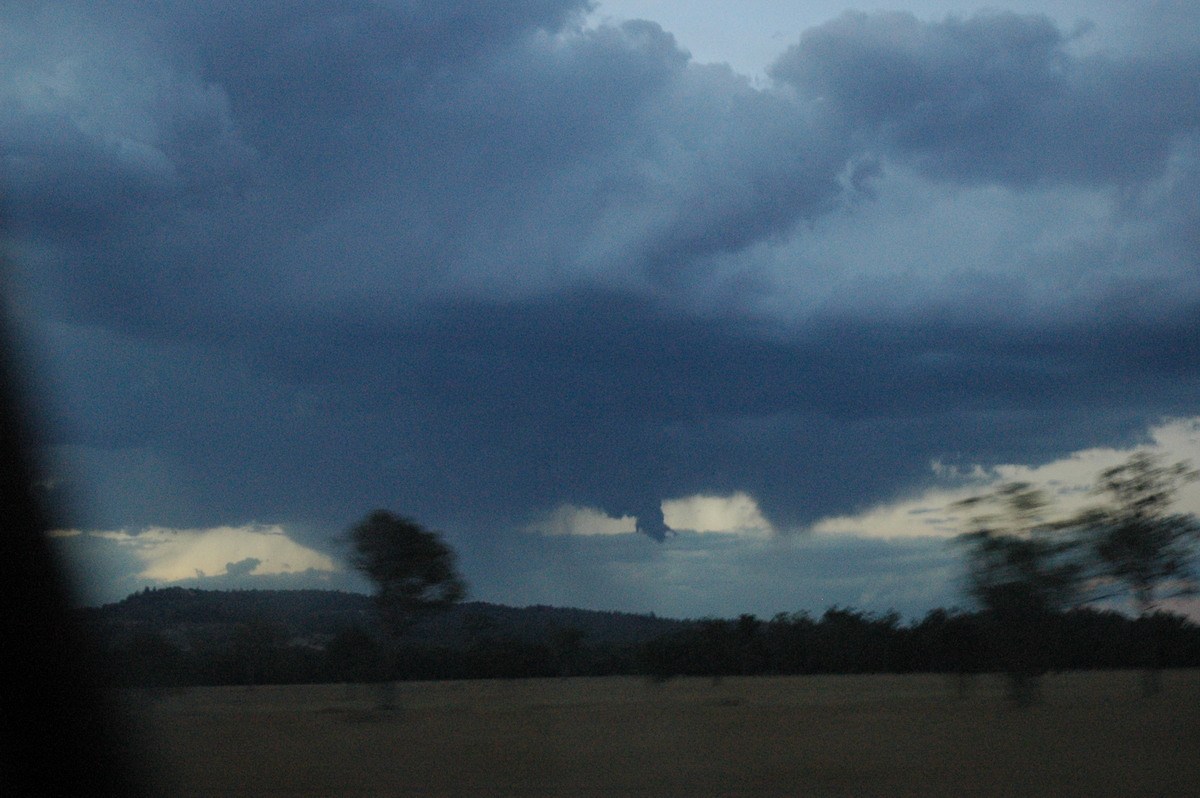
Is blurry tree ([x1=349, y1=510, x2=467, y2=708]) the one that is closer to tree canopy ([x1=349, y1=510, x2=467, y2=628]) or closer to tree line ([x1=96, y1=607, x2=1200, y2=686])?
tree canopy ([x1=349, y1=510, x2=467, y2=628])

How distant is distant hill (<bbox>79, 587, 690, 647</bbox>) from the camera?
3531 cm

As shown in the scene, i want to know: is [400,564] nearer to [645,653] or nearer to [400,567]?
[400,567]

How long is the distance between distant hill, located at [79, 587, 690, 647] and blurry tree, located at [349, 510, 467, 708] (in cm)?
50

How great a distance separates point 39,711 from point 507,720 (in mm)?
11928

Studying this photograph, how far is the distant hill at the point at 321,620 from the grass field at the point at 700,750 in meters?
5.23

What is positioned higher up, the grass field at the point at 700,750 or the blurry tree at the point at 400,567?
the blurry tree at the point at 400,567

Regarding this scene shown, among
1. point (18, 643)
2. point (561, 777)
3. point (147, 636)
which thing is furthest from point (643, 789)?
point (147, 636)

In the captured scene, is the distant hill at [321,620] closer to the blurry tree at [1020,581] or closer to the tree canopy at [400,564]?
the tree canopy at [400,564]

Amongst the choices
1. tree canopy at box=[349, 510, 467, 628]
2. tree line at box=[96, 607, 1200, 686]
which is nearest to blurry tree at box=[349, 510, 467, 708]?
tree canopy at box=[349, 510, 467, 628]

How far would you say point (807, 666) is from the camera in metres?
70.0

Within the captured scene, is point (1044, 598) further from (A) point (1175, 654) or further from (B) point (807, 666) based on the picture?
(B) point (807, 666)

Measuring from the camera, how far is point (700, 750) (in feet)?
60.2

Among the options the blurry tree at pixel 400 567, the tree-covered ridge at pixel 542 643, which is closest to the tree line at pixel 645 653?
the tree-covered ridge at pixel 542 643

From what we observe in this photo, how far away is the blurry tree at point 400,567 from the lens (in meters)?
31.3
